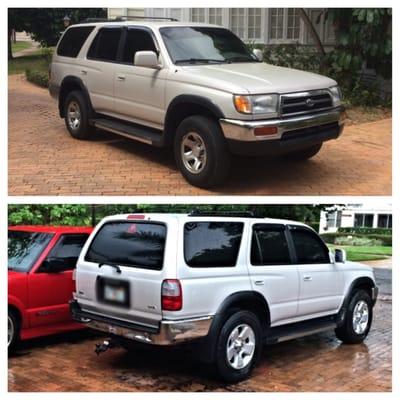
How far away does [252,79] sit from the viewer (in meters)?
6.40

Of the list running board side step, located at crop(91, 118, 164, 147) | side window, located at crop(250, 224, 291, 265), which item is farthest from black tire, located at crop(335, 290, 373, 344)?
running board side step, located at crop(91, 118, 164, 147)

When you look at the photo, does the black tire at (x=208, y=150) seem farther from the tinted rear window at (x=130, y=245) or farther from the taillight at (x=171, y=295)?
the taillight at (x=171, y=295)

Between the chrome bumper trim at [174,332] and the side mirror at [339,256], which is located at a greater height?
the side mirror at [339,256]

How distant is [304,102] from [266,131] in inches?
28.4

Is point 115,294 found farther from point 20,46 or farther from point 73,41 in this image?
point 20,46

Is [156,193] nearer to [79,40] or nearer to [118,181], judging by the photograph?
[118,181]

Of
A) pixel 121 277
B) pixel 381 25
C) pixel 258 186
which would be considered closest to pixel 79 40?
pixel 258 186

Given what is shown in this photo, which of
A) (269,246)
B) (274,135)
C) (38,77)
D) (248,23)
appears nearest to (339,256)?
(269,246)

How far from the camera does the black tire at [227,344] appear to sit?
A: 512 centimetres

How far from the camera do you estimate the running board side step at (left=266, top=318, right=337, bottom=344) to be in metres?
5.79

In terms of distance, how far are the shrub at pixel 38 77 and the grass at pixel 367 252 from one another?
8.19m

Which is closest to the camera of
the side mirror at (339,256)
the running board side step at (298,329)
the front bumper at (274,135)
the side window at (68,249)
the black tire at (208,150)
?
the running board side step at (298,329)

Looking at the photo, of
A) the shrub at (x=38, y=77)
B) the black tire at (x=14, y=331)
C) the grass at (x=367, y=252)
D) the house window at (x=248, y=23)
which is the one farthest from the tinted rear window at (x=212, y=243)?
the grass at (x=367, y=252)

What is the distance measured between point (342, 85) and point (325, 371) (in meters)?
7.41
